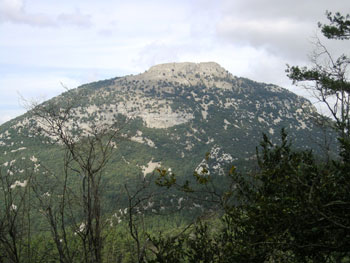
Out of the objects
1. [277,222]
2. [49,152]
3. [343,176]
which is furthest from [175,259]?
[49,152]

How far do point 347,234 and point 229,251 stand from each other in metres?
1.88

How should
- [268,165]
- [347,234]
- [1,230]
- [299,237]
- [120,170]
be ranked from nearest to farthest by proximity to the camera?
1. [347,234]
2. [299,237]
3. [1,230]
4. [268,165]
5. [120,170]

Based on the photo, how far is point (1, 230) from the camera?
5.37 meters

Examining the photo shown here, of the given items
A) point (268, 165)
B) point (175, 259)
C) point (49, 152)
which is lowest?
point (175, 259)

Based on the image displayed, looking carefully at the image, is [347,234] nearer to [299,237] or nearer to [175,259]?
[299,237]

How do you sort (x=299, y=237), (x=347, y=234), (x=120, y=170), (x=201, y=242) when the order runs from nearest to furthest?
(x=347, y=234), (x=299, y=237), (x=201, y=242), (x=120, y=170)

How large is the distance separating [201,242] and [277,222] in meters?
1.61

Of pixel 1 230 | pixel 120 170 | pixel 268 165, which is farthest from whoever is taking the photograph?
pixel 120 170

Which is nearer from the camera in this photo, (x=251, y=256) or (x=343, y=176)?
(x=343, y=176)

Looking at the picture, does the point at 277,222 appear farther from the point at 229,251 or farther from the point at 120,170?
the point at 120,170

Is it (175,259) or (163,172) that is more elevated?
(163,172)

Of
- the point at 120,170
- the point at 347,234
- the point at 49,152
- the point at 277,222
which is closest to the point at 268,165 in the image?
the point at 277,222

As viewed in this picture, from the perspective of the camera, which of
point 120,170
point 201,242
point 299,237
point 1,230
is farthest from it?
point 120,170

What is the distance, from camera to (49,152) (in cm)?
16775
